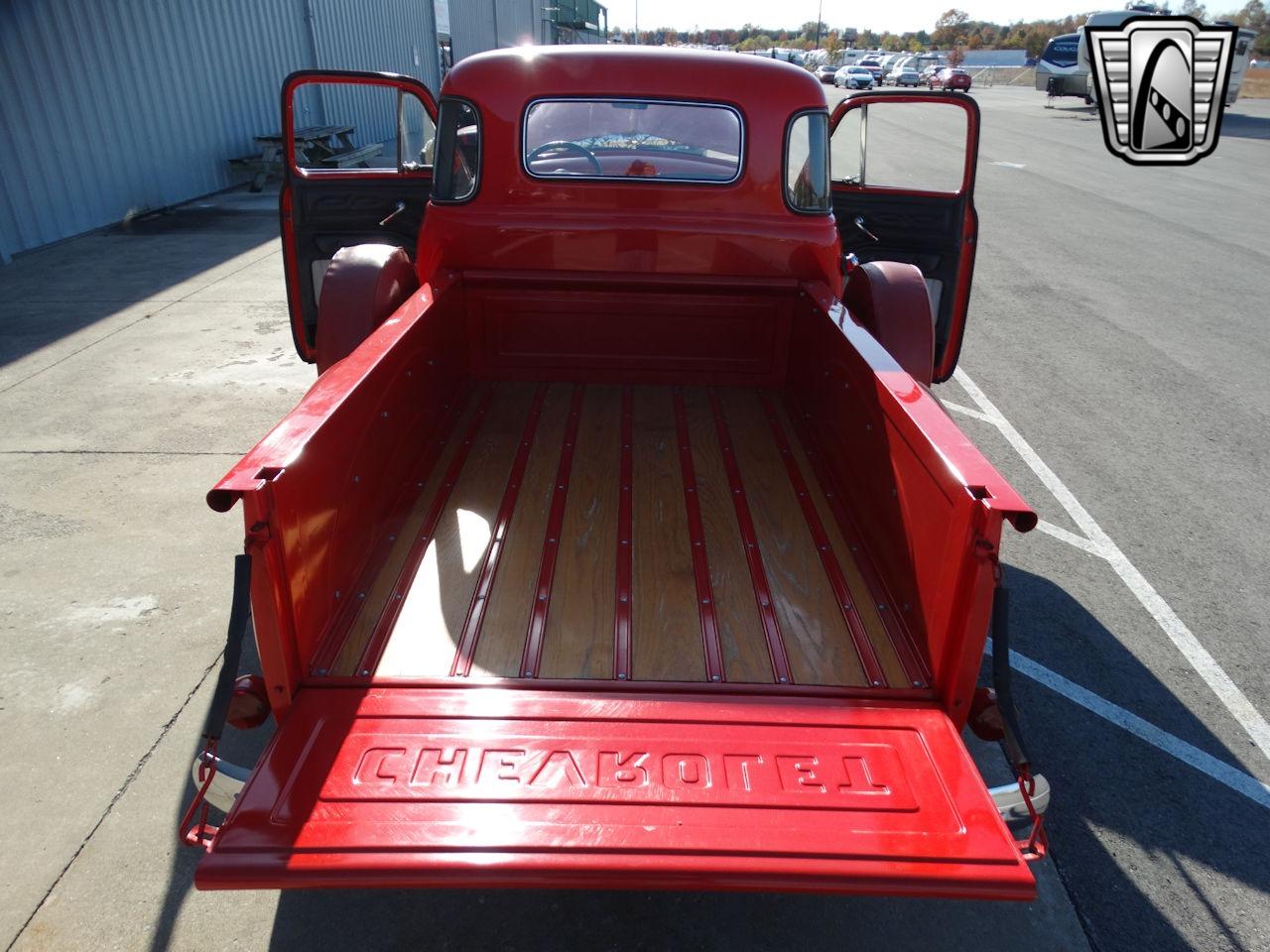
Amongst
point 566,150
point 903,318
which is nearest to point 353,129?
point 566,150

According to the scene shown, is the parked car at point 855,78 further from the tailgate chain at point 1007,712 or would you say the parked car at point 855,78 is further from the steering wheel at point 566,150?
the tailgate chain at point 1007,712

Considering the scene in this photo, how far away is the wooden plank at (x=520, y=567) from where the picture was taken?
7.66 ft

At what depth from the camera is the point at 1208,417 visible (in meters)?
5.67

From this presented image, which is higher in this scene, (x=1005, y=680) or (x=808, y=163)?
(x=808, y=163)

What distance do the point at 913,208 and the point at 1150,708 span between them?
261 centimetres

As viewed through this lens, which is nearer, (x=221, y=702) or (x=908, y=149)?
(x=221, y=702)

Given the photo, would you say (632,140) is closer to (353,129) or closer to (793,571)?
(793,571)

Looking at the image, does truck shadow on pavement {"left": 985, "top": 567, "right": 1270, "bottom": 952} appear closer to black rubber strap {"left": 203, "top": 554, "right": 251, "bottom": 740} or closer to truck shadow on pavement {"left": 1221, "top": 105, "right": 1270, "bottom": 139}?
black rubber strap {"left": 203, "top": 554, "right": 251, "bottom": 740}

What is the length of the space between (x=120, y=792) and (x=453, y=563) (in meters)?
1.22

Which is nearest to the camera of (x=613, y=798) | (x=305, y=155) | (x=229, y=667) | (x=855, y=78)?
(x=613, y=798)

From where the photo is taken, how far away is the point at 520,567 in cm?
275

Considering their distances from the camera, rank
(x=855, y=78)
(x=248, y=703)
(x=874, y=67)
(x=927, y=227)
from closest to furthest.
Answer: (x=248, y=703) < (x=927, y=227) < (x=855, y=78) < (x=874, y=67)

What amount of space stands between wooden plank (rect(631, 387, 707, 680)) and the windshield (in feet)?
3.72
